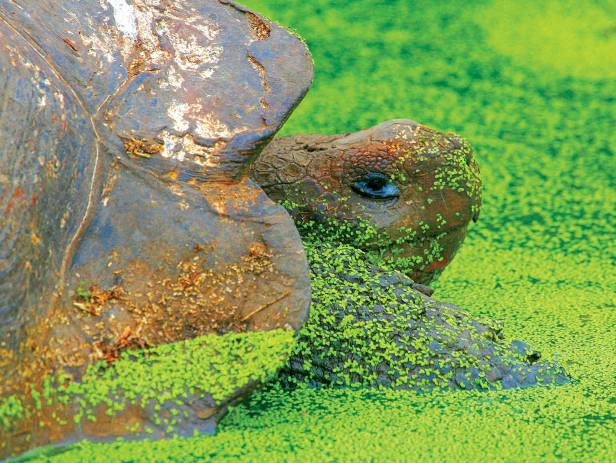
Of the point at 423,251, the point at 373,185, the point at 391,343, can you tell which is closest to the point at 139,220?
the point at 391,343

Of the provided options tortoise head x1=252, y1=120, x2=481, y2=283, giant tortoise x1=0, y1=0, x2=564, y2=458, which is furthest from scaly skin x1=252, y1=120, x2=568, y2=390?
giant tortoise x1=0, y1=0, x2=564, y2=458

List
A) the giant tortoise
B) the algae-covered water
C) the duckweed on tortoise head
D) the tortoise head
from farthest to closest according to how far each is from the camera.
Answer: the tortoise head, the duckweed on tortoise head, the algae-covered water, the giant tortoise

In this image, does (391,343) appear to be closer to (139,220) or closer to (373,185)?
(373,185)

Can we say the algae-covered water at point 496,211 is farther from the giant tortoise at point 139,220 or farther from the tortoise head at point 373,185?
the tortoise head at point 373,185

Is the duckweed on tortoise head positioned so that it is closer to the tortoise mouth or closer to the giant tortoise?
the giant tortoise

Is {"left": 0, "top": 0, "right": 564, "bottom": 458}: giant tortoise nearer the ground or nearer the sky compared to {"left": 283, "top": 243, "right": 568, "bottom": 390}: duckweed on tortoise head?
nearer the sky

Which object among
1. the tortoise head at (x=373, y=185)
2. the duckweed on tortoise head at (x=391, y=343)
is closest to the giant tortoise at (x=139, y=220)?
the duckweed on tortoise head at (x=391, y=343)
